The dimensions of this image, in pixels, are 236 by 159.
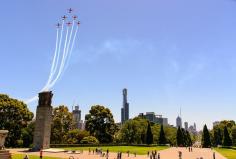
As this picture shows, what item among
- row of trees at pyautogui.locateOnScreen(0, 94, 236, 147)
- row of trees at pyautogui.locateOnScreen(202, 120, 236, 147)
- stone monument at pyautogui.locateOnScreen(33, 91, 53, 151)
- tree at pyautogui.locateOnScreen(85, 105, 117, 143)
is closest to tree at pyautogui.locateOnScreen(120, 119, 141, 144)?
row of trees at pyautogui.locateOnScreen(0, 94, 236, 147)

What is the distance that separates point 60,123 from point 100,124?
1462cm

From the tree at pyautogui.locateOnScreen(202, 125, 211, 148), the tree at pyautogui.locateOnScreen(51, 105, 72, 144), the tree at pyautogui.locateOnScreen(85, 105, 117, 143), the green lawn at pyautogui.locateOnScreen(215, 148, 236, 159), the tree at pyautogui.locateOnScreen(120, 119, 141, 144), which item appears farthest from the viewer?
the tree at pyautogui.locateOnScreen(202, 125, 211, 148)

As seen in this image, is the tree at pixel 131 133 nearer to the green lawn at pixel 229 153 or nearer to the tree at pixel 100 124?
the tree at pixel 100 124

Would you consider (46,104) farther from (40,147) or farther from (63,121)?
(63,121)

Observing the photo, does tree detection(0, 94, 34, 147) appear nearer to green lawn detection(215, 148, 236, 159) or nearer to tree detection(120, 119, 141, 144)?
tree detection(120, 119, 141, 144)

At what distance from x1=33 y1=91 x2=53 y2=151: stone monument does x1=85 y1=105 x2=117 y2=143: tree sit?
1215 inches

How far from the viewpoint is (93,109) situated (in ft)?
311

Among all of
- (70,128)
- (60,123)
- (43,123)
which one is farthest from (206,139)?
(43,123)

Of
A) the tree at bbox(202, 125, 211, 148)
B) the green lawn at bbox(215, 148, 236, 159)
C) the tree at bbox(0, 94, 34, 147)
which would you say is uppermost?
the tree at bbox(0, 94, 34, 147)

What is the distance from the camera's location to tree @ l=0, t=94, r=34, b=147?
71.8 metres

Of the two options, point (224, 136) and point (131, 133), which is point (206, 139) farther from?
point (131, 133)

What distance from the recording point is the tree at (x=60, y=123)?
84.9 metres

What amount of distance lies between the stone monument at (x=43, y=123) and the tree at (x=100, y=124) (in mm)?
30868

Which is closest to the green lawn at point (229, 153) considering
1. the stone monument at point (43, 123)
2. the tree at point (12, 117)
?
the stone monument at point (43, 123)
